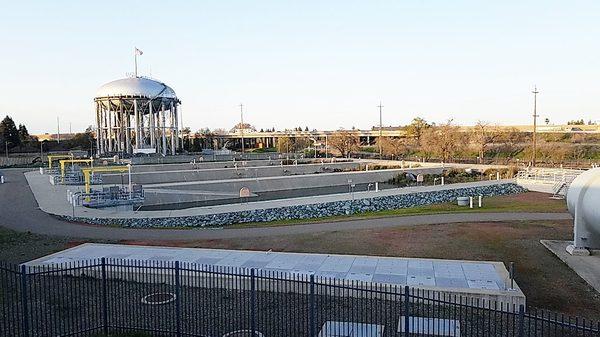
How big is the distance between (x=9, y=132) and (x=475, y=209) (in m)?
90.4

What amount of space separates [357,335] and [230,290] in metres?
4.20

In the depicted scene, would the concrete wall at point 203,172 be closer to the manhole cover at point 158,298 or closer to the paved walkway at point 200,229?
the paved walkway at point 200,229

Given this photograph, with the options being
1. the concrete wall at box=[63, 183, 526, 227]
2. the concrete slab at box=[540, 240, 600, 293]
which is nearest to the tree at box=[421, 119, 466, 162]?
the concrete wall at box=[63, 183, 526, 227]

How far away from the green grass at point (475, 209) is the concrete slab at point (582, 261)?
906cm

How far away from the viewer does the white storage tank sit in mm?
15141

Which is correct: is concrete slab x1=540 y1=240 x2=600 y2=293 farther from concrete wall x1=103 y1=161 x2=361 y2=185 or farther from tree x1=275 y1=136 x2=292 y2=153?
tree x1=275 y1=136 x2=292 y2=153

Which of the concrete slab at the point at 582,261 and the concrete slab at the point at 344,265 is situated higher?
the concrete slab at the point at 344,265

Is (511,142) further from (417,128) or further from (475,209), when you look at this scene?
(475,209)

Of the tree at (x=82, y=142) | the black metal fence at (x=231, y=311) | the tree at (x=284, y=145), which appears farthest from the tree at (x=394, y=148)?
the black metal fence at (x=231, y=311)

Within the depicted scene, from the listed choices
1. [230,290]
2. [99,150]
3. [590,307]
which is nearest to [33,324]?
[230,290]

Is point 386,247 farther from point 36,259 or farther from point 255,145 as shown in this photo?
point 255,145

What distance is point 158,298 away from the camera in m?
12.0

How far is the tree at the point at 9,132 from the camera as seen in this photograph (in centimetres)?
9050

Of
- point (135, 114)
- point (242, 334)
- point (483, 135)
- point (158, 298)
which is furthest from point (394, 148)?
point (242, 334)
